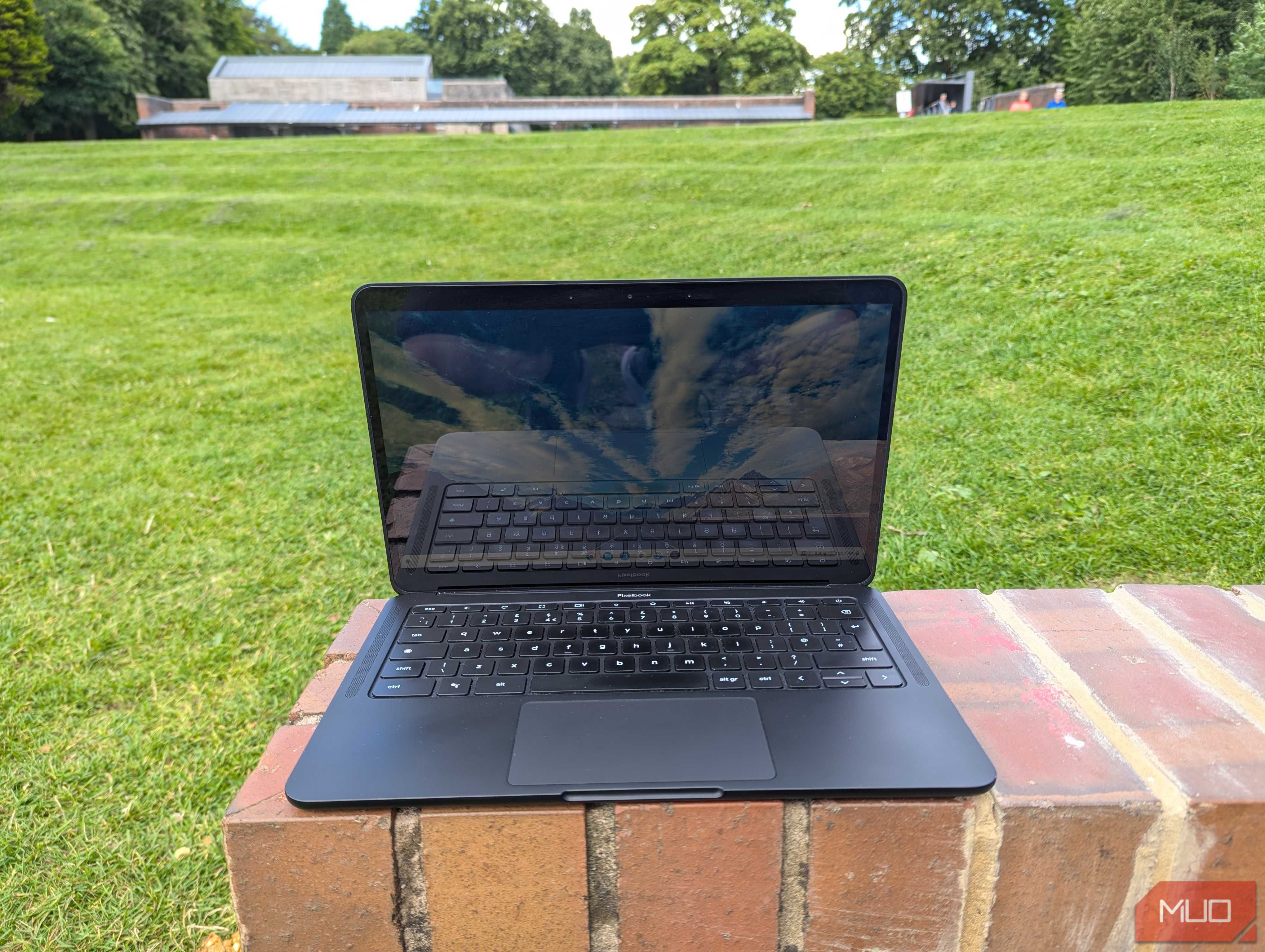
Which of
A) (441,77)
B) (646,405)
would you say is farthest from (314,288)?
(441,77)

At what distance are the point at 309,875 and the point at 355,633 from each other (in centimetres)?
50

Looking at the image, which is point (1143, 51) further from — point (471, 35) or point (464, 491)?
point (471, 35)

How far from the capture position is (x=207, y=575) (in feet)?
8.73

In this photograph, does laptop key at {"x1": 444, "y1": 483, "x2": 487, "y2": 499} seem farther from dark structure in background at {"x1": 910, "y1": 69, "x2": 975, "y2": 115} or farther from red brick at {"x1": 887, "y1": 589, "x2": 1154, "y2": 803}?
dark structure in background at {"x1": 910, "y1": 69, "x2": 975, "y2": 115}

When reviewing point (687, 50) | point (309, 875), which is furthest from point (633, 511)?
point (687, 50)

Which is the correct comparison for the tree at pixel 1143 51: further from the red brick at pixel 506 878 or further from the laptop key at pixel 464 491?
the red brick at pixel 506 878

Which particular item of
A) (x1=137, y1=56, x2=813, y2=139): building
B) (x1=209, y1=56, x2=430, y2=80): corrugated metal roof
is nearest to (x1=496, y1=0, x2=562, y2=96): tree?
(x1=209, y1=56, x2=430, y2=80): corrugated metal roof

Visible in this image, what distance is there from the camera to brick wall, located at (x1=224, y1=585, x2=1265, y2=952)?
84 cm

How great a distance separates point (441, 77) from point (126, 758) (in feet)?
169

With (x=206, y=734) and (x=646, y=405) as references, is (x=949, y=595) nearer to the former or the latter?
(x=646, y=405)

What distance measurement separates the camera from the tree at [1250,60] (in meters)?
6.68

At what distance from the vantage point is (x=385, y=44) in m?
52.5

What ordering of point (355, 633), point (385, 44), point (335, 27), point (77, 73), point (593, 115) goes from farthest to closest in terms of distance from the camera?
1. point (335, 27)
2. point (385, 44)
3. point (593, 115)
4. point (77, 73)
5. point (355, 633)

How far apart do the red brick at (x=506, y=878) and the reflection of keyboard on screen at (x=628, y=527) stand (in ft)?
1.46
